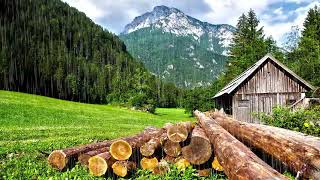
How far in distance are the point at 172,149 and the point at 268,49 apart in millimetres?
48626

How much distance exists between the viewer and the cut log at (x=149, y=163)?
409 inches

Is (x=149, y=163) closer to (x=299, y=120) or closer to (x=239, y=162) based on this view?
(x=239, y=162)

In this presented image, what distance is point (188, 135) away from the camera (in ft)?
35.0

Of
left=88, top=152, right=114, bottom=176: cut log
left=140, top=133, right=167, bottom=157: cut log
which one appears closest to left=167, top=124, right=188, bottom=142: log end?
left=140, top=133, right=167, bottom=157: cut log

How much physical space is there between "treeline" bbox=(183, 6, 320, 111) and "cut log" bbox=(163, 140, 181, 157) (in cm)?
3892

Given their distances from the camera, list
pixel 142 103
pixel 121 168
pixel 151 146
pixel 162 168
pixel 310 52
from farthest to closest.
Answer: pixel 142 103
pixel 310 52
pixel 151 146
pixel 162 168
pixel 121 168

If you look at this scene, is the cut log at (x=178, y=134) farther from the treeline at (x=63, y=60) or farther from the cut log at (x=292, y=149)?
the treeline at (x=63, y=60)

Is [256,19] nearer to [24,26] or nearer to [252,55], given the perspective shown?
[252,55]

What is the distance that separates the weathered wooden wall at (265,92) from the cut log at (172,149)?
21378 millimetres

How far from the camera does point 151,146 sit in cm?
1060

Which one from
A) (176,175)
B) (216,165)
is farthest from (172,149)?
(216,165)

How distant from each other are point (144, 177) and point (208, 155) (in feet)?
5.85

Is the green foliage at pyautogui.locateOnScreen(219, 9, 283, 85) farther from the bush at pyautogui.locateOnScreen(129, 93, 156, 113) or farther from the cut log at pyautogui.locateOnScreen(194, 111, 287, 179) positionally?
the cut log at pyautogui.locateOnScreen(194, 111, 287, 179)

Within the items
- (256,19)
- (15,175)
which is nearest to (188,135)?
(15,175)
